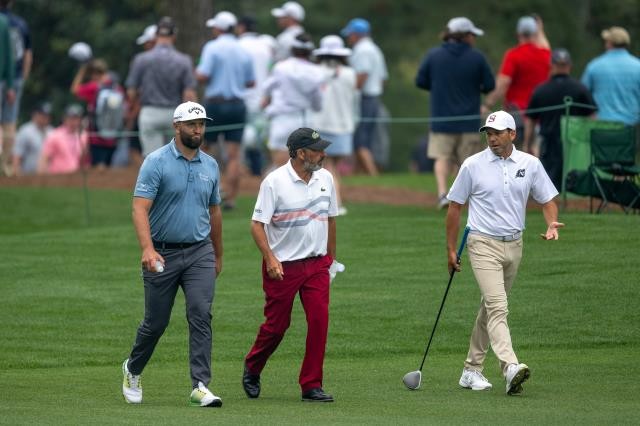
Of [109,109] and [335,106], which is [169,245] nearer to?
[335,106]

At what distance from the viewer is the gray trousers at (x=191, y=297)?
36.2 ft

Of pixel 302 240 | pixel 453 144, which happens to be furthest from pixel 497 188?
pixel 453 144

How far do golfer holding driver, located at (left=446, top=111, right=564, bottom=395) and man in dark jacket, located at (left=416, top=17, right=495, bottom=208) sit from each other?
304 inches

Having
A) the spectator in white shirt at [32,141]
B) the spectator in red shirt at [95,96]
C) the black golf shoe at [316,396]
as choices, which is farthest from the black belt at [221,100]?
the black golf shoe at [316,396]

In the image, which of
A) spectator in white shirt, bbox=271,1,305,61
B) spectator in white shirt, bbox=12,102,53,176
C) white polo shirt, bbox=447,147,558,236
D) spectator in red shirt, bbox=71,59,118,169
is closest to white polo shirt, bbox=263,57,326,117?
spectator in white shirt, bbox=271,1,305,61

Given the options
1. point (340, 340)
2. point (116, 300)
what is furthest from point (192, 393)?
point (116, 300)

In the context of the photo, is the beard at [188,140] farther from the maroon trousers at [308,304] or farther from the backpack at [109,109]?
the backpack at [109,109]

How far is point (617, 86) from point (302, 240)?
31.5 ft

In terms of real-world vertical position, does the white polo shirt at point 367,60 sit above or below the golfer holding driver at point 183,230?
above

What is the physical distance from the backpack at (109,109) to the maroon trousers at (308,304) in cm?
1533

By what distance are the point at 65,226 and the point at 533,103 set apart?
6623 millimetres

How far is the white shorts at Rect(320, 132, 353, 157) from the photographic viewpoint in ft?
69.2

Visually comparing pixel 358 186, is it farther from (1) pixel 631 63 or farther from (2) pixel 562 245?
(2) pixel 562 245

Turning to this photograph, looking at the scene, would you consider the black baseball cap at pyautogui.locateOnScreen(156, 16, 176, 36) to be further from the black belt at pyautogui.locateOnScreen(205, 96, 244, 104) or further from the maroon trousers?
the maroon trousers
